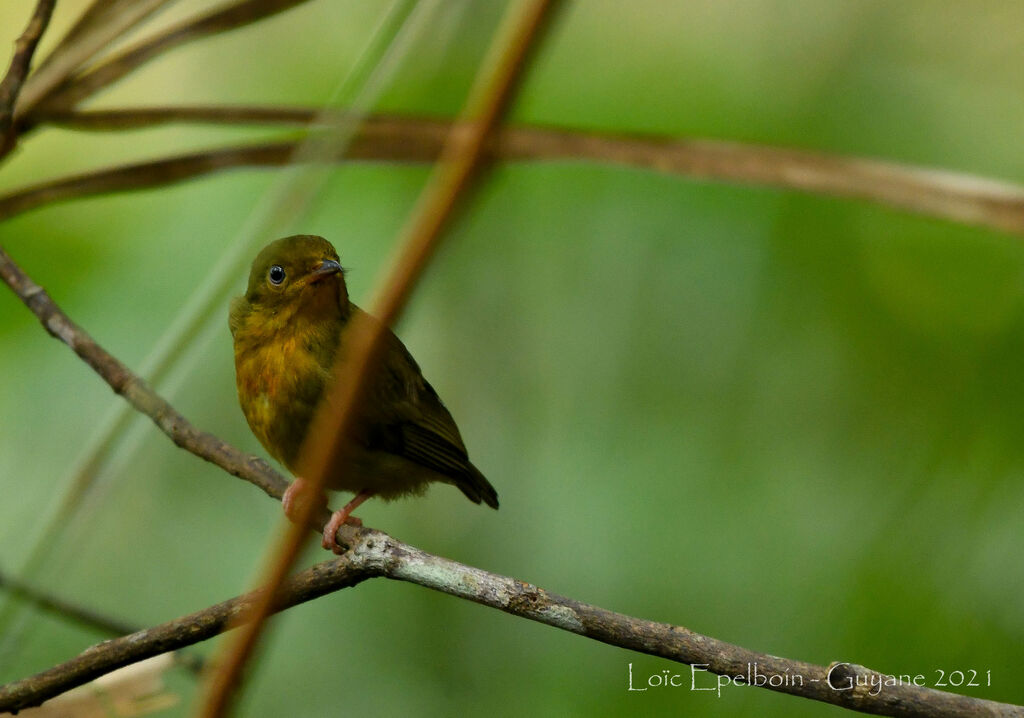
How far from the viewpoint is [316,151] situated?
1549 millimetres

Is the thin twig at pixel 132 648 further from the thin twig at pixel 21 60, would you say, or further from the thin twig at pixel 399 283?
the thin twig at pixel 21 60

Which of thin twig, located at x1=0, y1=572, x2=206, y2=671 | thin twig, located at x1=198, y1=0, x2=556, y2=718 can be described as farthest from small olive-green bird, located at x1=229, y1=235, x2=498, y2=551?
thin twig, located at x1=198, y1=0, x2=556, y2=718

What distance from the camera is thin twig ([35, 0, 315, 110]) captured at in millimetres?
2107

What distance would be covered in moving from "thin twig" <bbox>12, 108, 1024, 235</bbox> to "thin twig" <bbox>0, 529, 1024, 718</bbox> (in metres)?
0.65

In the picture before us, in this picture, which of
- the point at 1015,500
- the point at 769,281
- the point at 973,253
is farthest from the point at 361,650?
the point at 973,253

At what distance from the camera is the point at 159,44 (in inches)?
87.0

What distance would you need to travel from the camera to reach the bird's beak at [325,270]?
2.24 m

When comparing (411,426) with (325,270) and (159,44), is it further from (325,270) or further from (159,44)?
(159,44)

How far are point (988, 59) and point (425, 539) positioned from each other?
8.08 ft

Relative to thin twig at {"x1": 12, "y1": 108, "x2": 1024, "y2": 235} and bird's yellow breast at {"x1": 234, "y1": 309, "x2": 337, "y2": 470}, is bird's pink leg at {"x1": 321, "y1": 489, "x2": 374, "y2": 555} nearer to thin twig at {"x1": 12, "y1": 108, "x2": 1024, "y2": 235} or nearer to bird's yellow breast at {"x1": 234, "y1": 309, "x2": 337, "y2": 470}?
bird's yellow breast at {"x1": 234, "y1": 309, "x2": 337, "y2": 470}

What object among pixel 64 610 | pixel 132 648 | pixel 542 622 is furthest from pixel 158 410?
pixel 542 622

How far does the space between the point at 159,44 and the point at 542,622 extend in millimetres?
1553

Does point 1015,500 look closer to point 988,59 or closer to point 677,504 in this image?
point 677,504

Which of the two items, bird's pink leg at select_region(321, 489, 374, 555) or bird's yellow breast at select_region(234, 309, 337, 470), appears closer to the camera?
bird's pink leg at select_region(321, 489, 374, 555)
